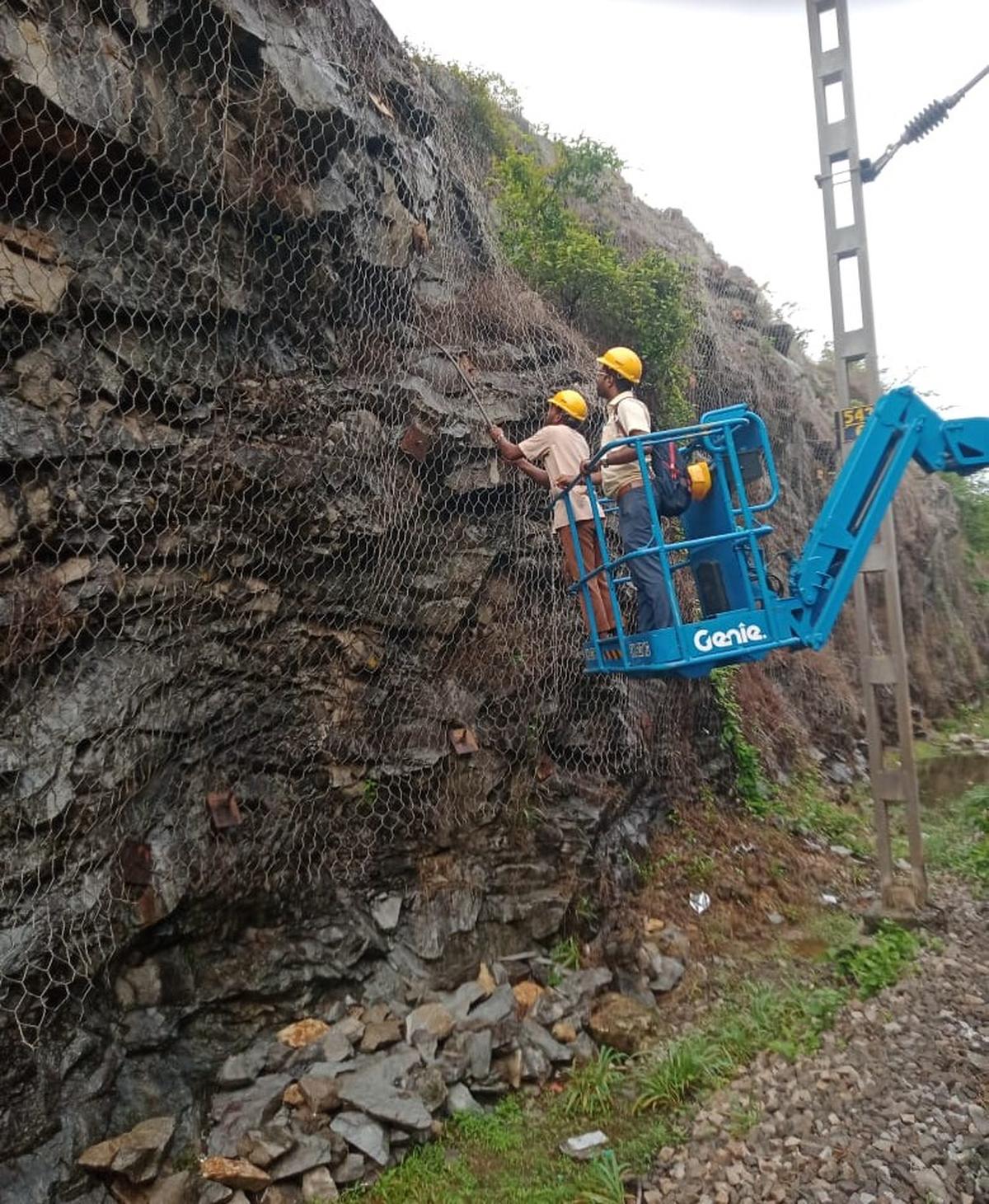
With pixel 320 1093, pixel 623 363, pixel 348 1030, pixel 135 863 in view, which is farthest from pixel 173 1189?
pixel 623 363

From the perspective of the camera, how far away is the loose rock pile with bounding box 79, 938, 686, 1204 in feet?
11.0

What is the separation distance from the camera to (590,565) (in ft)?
16.4

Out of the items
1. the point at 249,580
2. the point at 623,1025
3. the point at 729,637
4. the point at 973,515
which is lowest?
the point at 623,1025

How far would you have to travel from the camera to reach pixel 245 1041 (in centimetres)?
387

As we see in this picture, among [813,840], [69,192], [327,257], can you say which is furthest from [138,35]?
[813,840]

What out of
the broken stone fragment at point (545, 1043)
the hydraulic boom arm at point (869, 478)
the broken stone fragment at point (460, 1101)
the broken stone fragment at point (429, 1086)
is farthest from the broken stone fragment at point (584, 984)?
the hydraulic boom arm at point (869, 478)

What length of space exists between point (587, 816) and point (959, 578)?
10233mm

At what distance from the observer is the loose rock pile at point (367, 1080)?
3.37m

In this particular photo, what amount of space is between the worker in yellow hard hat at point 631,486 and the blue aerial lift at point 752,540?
10 centimetres

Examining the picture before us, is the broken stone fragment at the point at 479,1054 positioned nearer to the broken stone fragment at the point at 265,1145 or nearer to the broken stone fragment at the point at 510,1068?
the broken stone fragment at the point at 510,1068

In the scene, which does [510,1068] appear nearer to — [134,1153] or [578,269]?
[134,1153]

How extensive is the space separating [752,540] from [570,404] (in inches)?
54.6

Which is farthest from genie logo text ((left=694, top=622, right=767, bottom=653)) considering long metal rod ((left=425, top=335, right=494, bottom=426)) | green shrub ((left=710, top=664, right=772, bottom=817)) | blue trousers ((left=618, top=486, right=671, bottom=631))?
green shrub ((left=710, top=664, right=772, bottom=817))

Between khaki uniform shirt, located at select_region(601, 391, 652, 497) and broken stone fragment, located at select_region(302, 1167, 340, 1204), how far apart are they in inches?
124
